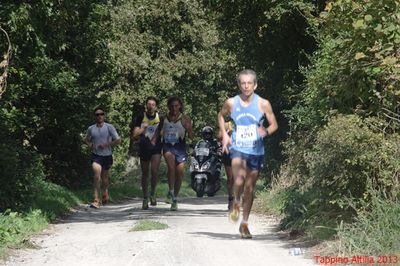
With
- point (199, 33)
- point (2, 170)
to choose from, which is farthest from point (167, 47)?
point (2, 170)

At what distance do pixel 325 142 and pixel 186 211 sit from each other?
5.38m

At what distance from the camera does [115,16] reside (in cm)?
2850

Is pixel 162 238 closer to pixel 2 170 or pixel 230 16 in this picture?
pixel 2 170

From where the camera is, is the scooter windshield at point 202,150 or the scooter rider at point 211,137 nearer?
the scooter rider at point 211,137

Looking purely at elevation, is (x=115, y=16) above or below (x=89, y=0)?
above

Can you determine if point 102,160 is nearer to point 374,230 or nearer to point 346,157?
point 346,157

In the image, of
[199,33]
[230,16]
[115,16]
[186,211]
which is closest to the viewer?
[186,211]

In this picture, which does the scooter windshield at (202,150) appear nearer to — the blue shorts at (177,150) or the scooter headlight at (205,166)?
the scooter headlight at (205,166)

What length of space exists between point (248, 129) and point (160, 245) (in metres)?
1.84

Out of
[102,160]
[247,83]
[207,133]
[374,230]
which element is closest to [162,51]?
[207,133]

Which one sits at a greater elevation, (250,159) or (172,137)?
(172,137)

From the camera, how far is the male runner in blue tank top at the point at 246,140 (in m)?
8.59

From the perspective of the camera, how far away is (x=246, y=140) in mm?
8625

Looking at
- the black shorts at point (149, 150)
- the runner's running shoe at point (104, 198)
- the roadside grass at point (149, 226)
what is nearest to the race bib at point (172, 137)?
the black shorts at point (149, 150)
